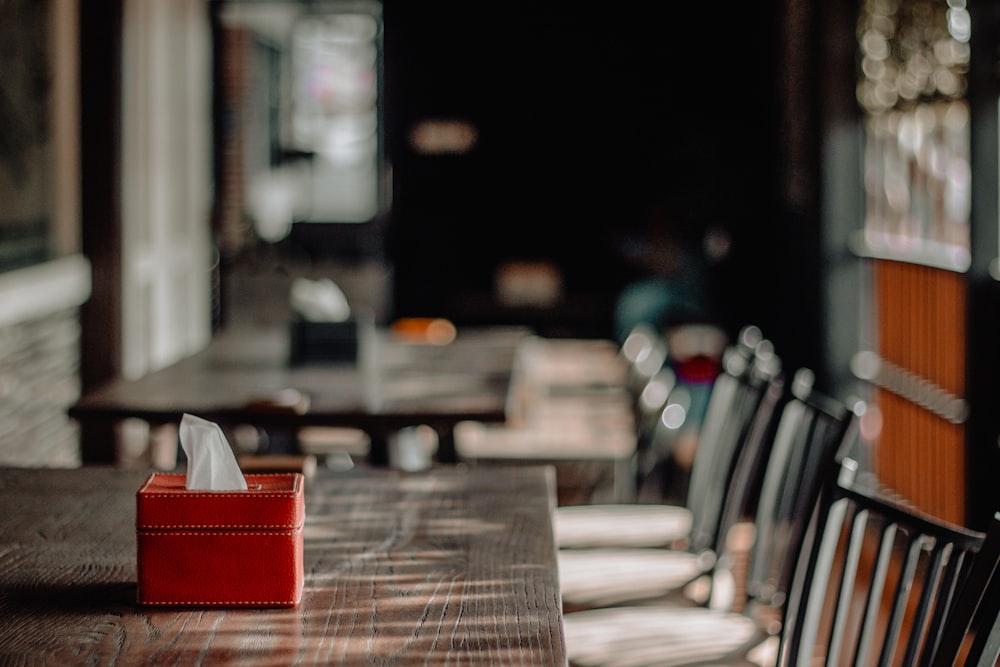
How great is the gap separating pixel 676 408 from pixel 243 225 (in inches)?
137

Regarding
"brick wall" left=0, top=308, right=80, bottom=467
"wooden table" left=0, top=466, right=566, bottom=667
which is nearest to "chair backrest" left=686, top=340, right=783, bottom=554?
"wooden table" left=0, top=466, right=566, bottom=667

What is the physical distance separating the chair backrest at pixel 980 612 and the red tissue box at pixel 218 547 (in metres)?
0.83

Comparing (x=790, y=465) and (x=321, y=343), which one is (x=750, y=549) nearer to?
(x=790, y=465)

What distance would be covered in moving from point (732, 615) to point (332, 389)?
1.34 m

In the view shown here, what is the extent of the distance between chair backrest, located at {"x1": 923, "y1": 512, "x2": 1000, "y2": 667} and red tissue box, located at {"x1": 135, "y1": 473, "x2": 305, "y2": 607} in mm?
835

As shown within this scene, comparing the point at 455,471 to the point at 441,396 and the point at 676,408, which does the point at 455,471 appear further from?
the point at 676,408

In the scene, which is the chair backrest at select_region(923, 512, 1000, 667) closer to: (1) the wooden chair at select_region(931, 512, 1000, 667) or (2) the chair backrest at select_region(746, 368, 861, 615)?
(1) the wooden chair at select_region(931, 512, 1000, 667)

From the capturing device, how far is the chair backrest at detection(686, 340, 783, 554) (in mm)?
2938

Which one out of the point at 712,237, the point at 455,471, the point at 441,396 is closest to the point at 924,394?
the point at 441,396

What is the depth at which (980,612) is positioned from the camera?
145cm

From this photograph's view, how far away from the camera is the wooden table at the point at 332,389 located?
10.1ft

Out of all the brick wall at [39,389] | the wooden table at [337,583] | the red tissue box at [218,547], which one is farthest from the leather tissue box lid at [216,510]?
the brick wall at [39,389]

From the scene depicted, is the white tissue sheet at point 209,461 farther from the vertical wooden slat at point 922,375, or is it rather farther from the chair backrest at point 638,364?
the vertical wooden slat at point 922,375

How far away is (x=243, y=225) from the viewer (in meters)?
7.96
